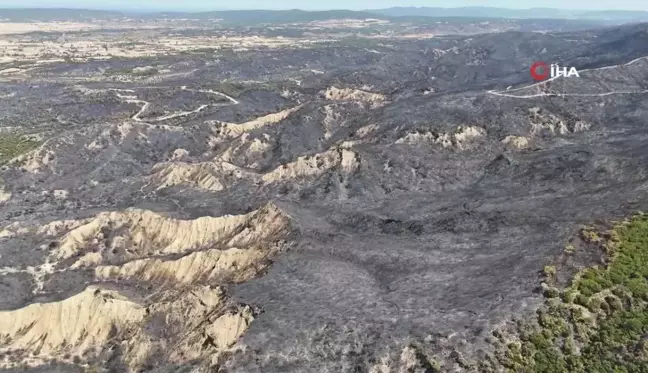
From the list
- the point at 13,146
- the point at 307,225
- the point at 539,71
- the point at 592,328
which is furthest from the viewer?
the point at 539,71

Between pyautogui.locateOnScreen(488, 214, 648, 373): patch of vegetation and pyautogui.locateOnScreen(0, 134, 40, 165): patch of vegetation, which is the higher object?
pyautogui.locateOnScreen(488, 214, 648, 373): patch of vegetation

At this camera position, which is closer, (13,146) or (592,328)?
(592,328)

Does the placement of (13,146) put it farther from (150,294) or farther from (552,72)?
(552,72)

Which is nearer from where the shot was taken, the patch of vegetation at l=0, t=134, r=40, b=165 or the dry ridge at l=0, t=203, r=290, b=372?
the dry ridge at l=0, t=203, r=290, b=372

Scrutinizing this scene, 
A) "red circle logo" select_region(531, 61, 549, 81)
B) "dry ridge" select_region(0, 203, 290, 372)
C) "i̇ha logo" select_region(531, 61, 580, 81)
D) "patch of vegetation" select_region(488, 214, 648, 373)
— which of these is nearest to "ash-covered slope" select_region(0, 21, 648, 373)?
"dry ridge" select_region(0, 203, 290, 372)

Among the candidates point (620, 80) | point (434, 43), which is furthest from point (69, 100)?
point (434, 43)

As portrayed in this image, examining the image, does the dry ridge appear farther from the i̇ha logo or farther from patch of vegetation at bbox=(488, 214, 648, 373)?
the i̇ha logo

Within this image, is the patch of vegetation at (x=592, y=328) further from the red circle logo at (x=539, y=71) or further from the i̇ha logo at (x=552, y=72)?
the red circle logo at (x=539, y=71)

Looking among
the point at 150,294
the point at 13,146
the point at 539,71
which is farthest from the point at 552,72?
the point at 150,294
